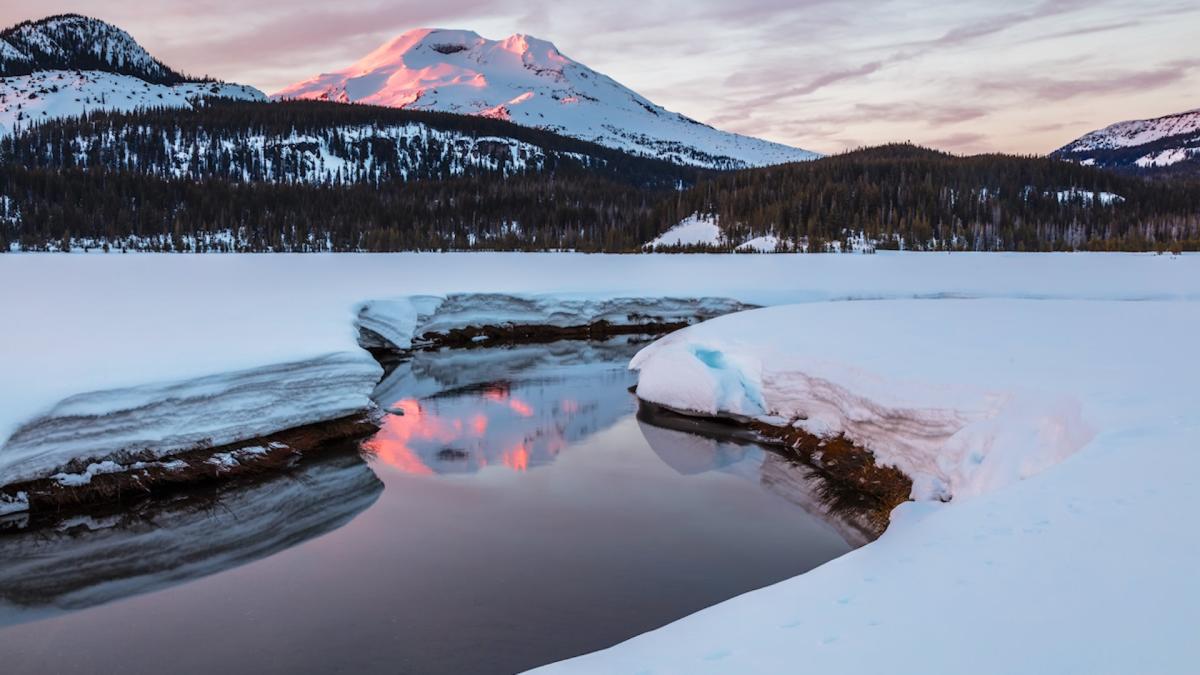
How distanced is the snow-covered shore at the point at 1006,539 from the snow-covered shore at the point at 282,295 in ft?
24.5

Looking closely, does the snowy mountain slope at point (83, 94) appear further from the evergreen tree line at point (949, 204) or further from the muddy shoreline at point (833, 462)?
the muddy shoreline at point (833, 462)

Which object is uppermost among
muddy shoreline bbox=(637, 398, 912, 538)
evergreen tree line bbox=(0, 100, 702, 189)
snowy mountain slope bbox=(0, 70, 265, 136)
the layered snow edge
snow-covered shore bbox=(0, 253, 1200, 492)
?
snowy mountain slope bbox=(0, 70, 265, 136)

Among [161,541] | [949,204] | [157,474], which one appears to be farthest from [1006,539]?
[949,204]

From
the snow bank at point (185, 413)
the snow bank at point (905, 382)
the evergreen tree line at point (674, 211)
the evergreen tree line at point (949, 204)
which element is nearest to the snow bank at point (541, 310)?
the snow bank at point (905, 382)

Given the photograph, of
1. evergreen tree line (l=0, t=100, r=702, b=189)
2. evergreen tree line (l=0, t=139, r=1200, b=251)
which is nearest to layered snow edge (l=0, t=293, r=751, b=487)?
evergreen tree line (l=0, t=139, r=1200, b=251)

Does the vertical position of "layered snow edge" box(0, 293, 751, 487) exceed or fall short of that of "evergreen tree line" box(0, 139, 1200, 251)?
it falls short

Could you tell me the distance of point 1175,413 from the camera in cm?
670

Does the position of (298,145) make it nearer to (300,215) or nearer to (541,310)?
(300,215)

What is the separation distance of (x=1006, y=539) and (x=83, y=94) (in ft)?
730

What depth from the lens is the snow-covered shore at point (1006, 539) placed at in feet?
12.4

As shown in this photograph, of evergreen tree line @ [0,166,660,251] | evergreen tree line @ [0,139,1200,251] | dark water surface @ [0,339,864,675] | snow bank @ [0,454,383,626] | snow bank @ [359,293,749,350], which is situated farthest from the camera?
evergreen tree line @ [0,166,660,251]

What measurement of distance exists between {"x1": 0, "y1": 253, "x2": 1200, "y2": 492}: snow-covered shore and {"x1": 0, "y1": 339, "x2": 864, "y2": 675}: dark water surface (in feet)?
4.21

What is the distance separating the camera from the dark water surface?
647cm

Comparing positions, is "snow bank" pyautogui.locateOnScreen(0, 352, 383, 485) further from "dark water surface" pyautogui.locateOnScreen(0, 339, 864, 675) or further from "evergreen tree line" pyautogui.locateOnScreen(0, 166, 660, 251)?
"evergreen tree line" pyautogui.locateOnScreen(0, 166, 660, 251)
